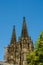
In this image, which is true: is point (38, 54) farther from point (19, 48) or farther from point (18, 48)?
point (18, 48)

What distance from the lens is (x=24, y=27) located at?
294 feet

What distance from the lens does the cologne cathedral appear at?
84.7 meters

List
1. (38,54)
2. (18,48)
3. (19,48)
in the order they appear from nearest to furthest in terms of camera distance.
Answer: (38,54) < (19,48) < (18,48)

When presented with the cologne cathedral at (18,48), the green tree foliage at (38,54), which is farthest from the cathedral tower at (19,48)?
the green tree foliage at (38,54)

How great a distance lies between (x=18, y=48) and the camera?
90.1 meters

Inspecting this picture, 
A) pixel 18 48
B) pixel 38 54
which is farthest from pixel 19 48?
pixel 38 54

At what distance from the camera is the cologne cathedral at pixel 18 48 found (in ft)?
278

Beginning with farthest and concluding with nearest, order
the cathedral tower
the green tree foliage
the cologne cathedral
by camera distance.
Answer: the cologne cathedral → the cathedral tower → the green tree foliage

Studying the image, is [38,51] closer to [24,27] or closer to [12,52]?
[24,27]

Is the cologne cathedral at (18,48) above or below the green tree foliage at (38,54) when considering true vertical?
above

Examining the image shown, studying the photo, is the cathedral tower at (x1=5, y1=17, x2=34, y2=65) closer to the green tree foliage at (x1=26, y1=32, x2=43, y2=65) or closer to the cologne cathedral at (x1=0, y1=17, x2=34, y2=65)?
the cologne cathedral at (x1=0, y1=17, x2=34, y2=65)

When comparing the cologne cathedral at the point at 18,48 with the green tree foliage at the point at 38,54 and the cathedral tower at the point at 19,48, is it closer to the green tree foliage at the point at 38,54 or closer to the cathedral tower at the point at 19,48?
the cathedral tower at the point at 19,48

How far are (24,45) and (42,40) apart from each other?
159ft

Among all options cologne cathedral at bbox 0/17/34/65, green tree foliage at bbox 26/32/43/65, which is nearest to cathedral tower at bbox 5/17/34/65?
cologne cathedral at bbox 0/17/34/65
